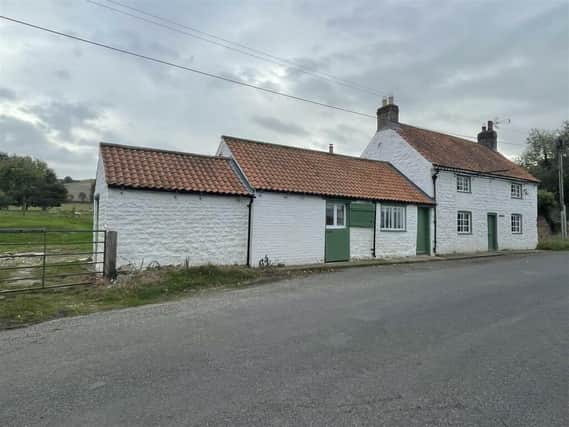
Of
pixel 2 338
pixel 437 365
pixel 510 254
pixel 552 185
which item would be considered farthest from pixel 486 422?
pixel 552 185

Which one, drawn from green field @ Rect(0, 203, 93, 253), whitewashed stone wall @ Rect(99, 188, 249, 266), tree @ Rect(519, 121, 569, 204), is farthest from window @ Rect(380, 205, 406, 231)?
tree @ Rect(519, 121, 569, 204)

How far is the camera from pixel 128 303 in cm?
788

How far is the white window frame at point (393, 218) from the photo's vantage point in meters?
17.2

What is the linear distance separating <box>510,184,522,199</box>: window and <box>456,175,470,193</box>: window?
496 centimetres

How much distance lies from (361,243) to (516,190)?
15269 mm

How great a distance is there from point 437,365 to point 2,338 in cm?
626

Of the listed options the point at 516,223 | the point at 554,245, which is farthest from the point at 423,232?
the point at 554,245

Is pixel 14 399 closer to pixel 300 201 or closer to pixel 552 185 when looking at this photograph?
pixel 300 201

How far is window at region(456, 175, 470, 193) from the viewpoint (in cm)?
2111

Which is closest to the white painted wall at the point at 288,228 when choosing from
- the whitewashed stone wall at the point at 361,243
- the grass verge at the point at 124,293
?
the grass verge at the point at 124,293

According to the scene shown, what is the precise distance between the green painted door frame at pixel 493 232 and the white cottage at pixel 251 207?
6.13 meters

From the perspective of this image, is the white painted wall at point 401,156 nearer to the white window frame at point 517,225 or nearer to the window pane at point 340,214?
the window pane at point 340,214

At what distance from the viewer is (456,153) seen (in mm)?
23297

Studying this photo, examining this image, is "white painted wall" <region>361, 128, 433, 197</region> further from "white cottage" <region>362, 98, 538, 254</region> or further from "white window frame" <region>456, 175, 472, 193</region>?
"white window frame" <region>456, 175, 472, 193</region>
